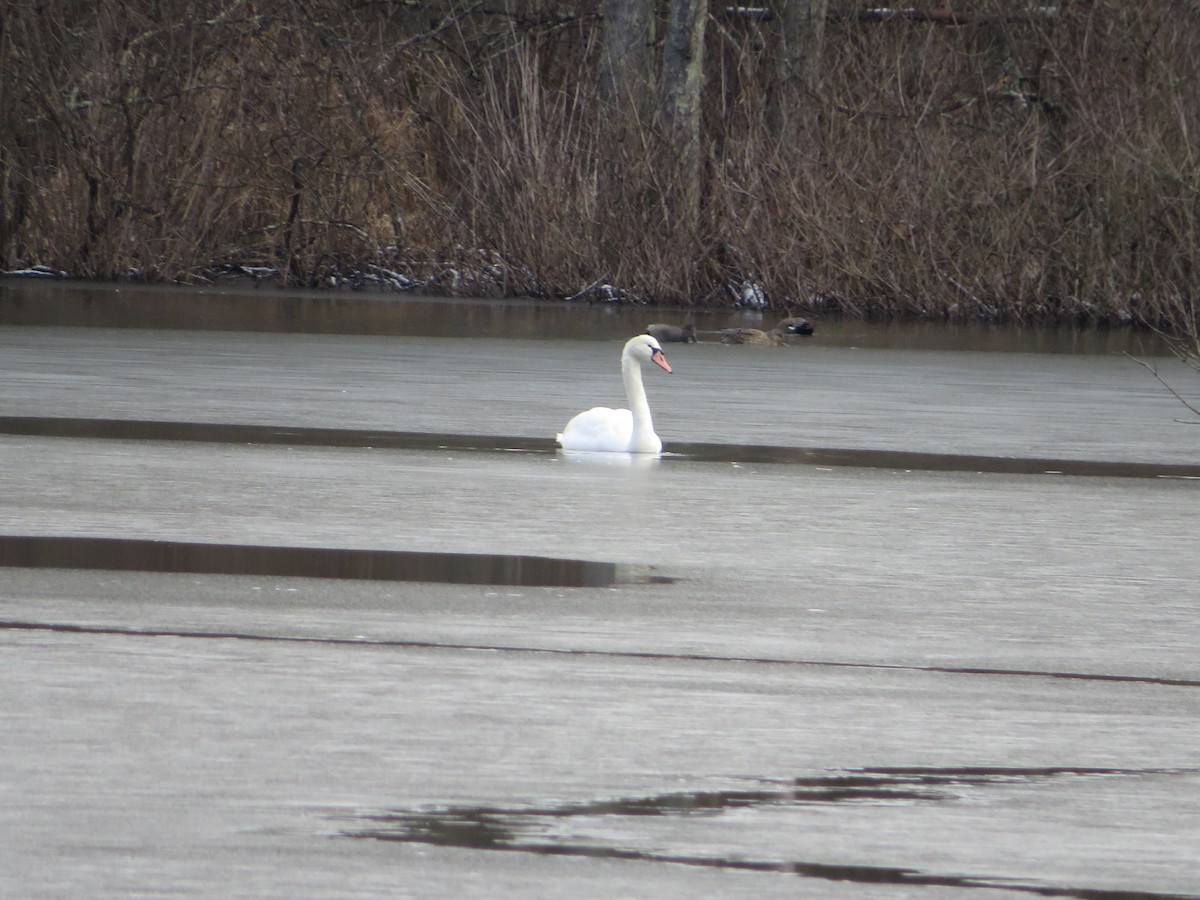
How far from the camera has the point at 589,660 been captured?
5094 millimetres

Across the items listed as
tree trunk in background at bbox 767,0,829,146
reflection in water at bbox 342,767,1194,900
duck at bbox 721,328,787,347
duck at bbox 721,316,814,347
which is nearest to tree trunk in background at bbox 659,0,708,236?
tree trunk in background at bbox 767,0,829,146

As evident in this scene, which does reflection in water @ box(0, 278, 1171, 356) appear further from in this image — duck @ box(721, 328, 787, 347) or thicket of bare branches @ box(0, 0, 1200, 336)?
thicket of bare branches @ box(0, 0, 1200, 336)

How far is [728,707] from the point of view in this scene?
4629 mm

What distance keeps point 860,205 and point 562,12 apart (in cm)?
730

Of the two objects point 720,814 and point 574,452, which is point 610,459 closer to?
point 574,452

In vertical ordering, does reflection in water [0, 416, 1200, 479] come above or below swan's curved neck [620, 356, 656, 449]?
below

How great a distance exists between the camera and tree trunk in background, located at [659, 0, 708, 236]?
24.1 metres

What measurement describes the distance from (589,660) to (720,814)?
133cm

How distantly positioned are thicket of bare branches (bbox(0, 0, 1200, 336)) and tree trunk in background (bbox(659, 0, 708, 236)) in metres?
0.24

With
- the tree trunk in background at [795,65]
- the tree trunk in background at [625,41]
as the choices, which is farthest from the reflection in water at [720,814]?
the tree trunk in background at [625,41]

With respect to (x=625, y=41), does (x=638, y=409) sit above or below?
below

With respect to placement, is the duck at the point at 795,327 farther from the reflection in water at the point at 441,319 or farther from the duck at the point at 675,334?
the duck at the point at 675,334

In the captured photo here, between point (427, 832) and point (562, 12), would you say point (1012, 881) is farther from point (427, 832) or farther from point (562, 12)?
point (562, 12)

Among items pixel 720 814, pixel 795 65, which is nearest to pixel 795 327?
pixel 795 65
